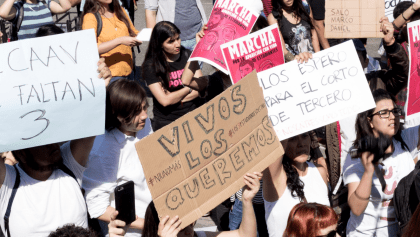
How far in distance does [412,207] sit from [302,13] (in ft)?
8.58

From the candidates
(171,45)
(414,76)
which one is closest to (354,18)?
(414,76)

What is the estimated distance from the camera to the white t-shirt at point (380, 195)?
2861mm

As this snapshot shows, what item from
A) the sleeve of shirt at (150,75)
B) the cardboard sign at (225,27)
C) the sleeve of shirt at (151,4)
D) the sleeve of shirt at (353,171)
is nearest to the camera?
the sleeve of shirt at (353,171)

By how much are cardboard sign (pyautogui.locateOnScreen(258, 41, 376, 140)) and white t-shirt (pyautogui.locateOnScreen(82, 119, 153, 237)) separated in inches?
35.0

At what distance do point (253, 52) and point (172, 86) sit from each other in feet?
3.64

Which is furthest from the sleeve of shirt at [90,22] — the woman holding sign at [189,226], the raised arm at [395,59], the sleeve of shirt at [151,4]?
the raised arm at [395,59]

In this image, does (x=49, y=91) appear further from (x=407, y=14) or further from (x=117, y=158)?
(x=407, y=14)

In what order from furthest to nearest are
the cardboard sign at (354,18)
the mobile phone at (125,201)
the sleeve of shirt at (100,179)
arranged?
the cardboard sign at (354,18) → the sleeve of shirt at (100,179) → the mobile phone at (125,201)

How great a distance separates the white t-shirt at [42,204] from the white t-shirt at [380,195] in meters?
1.64

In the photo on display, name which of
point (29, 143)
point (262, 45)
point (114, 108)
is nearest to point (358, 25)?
point (262, 45)

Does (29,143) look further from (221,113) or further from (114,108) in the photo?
(221,113)

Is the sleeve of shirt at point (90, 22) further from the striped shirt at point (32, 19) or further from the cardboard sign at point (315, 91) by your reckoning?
the cardboard sign at point (315, 91)

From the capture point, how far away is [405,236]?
1.74 meters

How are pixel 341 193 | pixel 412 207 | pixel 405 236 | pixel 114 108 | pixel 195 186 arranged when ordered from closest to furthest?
pixel 405 236, pixel 195 186, pixel 412 207, pixel 114 108, pixel 341 193
